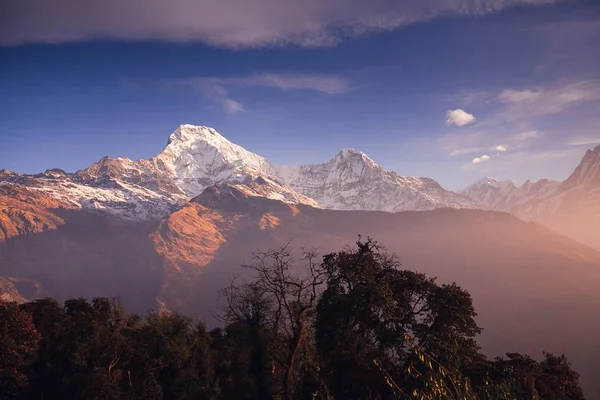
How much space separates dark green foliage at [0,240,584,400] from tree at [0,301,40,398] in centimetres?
8

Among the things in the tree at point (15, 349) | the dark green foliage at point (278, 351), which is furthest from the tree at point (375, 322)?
the tree at point (15, 349)

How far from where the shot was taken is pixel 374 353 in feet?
95.5

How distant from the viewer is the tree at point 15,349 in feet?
95.8

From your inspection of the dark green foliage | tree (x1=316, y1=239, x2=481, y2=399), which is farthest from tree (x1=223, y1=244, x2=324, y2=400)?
tree (x1=316, y1=239, x2=481, y2=399)

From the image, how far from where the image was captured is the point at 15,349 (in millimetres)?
30281

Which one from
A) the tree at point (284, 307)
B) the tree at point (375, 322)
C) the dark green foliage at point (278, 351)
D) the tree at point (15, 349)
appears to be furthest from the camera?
the tree at point (15, 349)

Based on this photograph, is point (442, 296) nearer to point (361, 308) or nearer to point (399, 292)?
point (399, 292)

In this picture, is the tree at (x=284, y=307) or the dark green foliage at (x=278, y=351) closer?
the tree at (x=284, y=307)

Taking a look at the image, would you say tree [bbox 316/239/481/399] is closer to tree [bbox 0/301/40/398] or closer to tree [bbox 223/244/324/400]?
tree [bbox 223/244/324/400]

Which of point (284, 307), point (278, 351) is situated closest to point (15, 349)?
point (278, 351)

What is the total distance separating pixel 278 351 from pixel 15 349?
22.1 meters

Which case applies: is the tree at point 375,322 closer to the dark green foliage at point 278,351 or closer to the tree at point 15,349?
the dark green foliage at point 278,351

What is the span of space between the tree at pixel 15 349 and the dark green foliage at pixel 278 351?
3.3 inches

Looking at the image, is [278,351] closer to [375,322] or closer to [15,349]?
[375,322]
